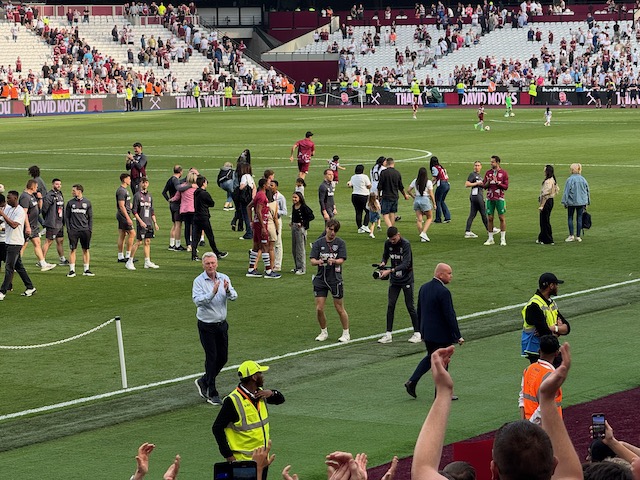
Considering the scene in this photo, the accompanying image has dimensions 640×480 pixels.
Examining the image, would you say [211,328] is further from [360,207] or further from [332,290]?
[360,207]

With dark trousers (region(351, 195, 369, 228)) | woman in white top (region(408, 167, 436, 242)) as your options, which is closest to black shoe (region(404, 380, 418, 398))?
woman in white top (region(408, 167, 436, 242))

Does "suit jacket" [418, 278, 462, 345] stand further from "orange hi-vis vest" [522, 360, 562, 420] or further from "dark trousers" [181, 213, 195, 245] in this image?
"dark trousers" [181, 213, 195, 245]

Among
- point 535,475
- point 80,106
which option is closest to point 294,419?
point 535,475

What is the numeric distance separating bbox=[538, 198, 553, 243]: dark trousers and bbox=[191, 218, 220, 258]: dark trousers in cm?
728

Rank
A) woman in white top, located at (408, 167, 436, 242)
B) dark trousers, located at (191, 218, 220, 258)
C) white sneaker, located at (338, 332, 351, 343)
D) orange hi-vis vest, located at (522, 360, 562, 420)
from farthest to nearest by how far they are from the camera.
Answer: woman in white top, located at (408, 167, 436, 242), dark trousers, located at (191, 218, 220, 258), white sneaker, located at (338, 332, 351, 343), orange hi-vis vest, located at (522, 360, 562, 420)

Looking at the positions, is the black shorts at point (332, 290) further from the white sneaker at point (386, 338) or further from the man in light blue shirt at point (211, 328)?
the man in light blue shirt at point (211, 328)

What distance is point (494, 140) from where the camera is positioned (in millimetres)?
55469

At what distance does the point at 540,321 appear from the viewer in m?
15.0

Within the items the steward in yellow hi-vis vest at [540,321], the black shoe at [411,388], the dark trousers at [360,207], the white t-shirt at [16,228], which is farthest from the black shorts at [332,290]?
the dark trousers at [360,207]

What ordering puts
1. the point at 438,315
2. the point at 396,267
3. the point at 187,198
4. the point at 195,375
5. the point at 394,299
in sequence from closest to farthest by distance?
1. the point at 438,315
2. the point at 195,375
3. the point at 396,267
4. the point at 394,299
5. the point at 187,198

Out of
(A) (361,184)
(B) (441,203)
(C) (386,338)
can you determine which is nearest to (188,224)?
(A) (361,184)

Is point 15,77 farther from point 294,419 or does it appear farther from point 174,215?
point 294,419

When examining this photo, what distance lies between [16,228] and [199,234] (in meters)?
4.78

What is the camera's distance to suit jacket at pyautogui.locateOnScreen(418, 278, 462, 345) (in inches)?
634
